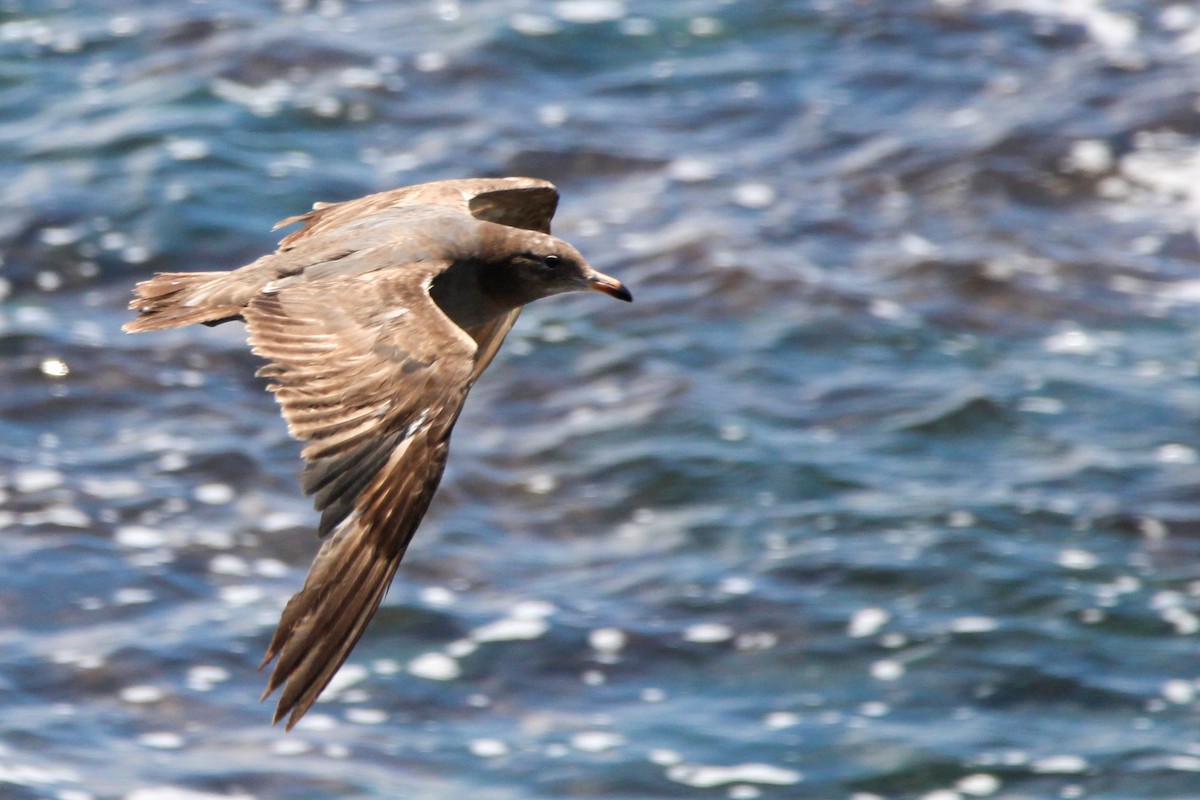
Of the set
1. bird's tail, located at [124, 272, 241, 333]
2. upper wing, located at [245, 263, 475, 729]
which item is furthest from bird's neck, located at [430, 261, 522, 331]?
upper wing, located at [245, 263, 475, 729]

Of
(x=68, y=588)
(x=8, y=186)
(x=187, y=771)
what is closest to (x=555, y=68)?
(x=8, y=186)

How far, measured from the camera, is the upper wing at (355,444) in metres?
5.02

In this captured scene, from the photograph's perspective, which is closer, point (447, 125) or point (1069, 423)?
point (1069, 423)

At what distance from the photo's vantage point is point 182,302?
6.05 meters

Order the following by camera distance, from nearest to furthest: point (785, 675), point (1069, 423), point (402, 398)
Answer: point (402, 398)
point (785, 675)
point (1069, 423)

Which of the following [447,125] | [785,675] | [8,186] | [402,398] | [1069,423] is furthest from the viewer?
[447,125]

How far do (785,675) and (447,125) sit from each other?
17.7 feet

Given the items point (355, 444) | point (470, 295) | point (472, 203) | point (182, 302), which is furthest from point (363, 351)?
point (472, 203)

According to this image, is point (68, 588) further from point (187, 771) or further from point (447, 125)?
point (447, 125)

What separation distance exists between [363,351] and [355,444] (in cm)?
35

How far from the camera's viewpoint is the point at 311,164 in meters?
12.4

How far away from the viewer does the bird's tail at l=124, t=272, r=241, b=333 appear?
5871mm

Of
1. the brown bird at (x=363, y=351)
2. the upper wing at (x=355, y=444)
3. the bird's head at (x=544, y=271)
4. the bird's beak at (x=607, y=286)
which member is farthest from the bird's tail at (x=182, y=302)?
the bird's beak at (x=607, y=286)

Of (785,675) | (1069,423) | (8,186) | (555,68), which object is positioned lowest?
(785,675)
